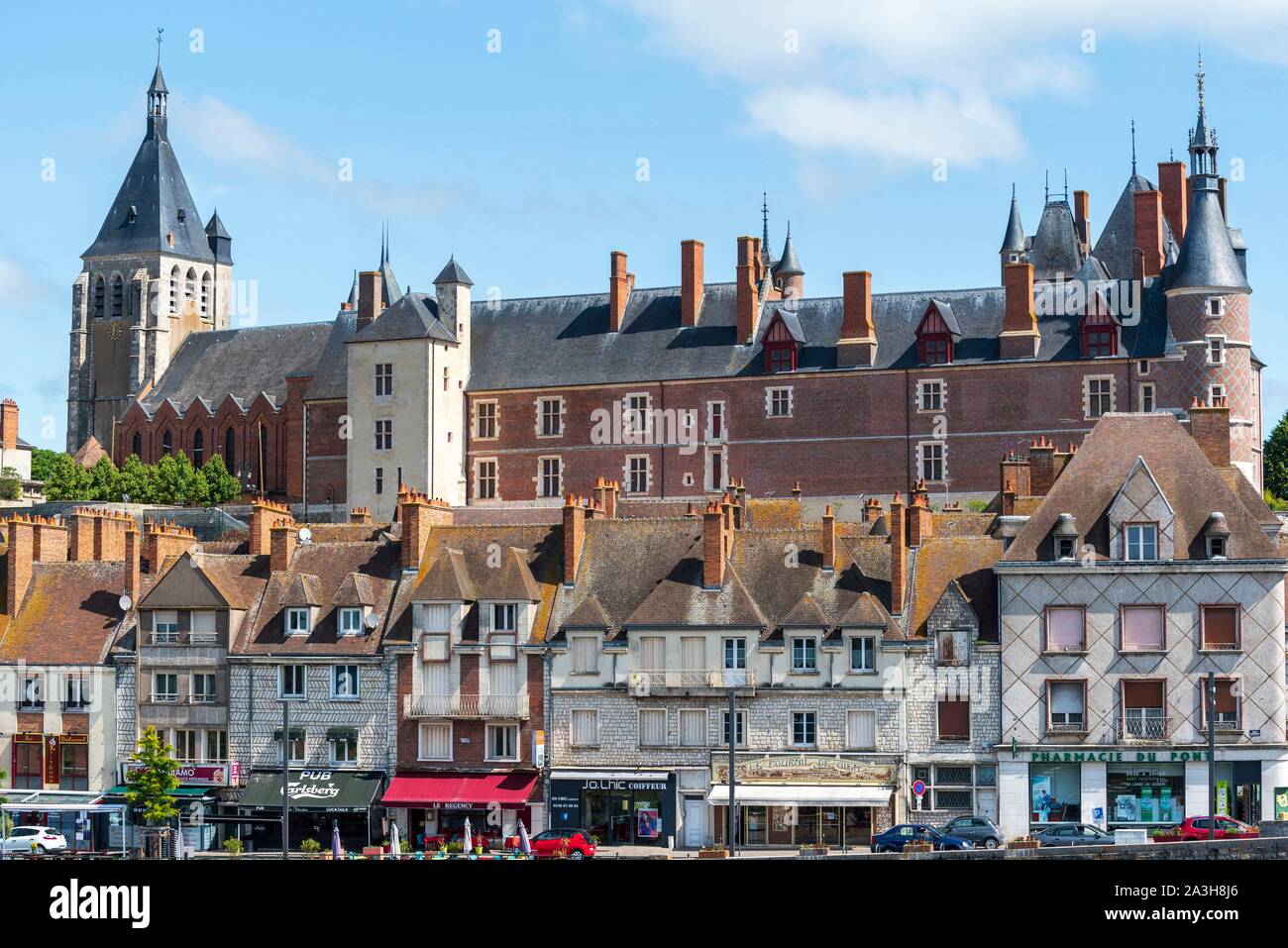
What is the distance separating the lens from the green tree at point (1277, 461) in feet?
347

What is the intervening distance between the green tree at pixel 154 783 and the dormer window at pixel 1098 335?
45.2 metres

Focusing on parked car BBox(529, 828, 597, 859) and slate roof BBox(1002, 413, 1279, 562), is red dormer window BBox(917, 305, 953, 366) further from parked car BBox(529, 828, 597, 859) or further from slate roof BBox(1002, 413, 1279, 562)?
parked car BBox(529, 828, 597, 859)

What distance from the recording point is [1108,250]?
95875 millimetres

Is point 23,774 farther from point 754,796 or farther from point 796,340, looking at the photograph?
point 796,340

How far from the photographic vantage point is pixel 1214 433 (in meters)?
49.1

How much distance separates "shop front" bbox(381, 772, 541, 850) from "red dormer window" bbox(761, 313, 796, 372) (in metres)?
41.4

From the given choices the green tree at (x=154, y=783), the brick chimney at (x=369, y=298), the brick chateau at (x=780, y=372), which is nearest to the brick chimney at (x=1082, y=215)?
the brick chateau at (x=780, y=372)

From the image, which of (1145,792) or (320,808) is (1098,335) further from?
(320,808)

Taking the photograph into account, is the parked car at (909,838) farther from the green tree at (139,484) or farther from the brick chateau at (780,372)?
the green tree at (139,484)

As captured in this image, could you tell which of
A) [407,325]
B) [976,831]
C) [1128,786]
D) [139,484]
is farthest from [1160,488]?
[139,484]

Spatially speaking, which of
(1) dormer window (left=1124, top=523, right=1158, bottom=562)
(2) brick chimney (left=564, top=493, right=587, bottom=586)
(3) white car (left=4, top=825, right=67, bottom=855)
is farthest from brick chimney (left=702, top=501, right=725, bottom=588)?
(3) white car (left=4, top=825, right=67, bottom=855)

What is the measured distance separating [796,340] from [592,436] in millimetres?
9907

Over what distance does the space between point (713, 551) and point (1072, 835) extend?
37.4 feet

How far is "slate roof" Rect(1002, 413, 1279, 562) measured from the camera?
4462cm
